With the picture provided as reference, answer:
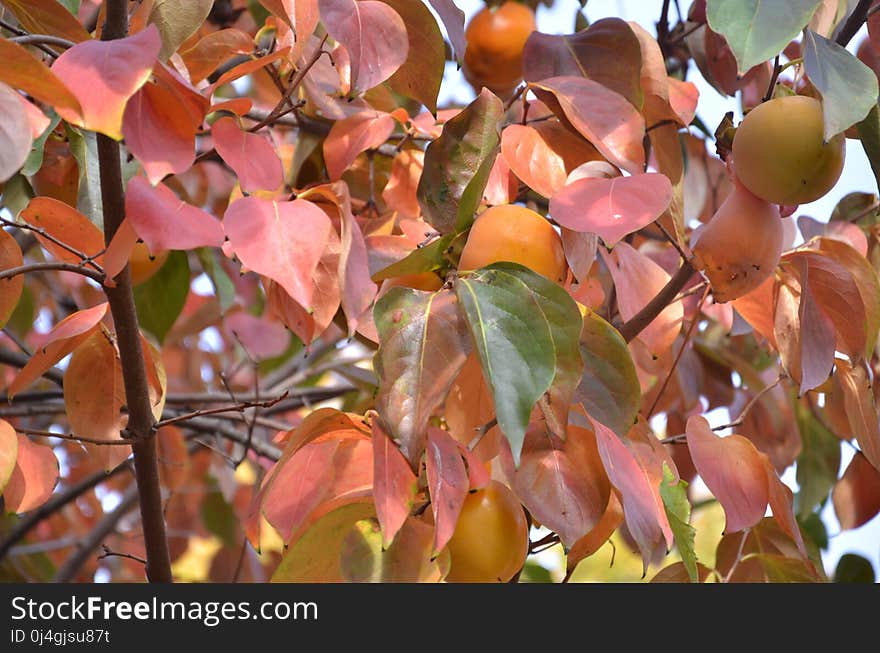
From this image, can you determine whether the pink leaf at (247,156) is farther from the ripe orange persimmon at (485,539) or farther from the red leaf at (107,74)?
the ripe orange persimmon at (485,539)

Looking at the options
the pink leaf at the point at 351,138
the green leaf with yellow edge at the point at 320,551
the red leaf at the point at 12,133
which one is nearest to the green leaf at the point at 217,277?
the pink leaf at the point at 351,138

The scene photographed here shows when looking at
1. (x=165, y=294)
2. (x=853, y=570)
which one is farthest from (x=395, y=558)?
(x=853, y=570)

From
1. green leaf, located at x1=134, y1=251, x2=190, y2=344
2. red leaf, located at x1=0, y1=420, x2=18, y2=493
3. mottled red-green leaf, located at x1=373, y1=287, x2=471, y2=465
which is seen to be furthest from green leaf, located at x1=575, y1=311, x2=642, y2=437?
green leaf, located at x1=134, y1=251, x2=190, y2=344

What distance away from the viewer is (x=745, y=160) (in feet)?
2.50

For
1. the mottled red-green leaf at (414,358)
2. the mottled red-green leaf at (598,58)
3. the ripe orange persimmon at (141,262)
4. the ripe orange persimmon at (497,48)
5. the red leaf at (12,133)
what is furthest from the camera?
the ripe orange persimmon at (497,48)

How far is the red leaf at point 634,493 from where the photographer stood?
0.71 m

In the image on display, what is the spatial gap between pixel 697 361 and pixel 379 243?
558 millimetres

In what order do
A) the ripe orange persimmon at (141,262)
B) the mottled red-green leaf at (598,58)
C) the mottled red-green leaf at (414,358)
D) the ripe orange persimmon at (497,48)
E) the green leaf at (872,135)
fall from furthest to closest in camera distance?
1. the ripe orange persimmon at (497,48)
2. the ripe orange persimmon at (141,262)
3. the mottled red-green leaf at (598,58)
4. the green leaf at (872,135)
5. the mottled red-green leaf at (414,358)

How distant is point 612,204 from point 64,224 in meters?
0.43

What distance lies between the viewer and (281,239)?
0.71m

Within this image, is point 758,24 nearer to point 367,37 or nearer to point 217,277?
point 367,37

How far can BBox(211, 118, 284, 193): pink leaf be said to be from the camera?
0.82 meters

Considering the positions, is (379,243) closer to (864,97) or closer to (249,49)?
(249,49)

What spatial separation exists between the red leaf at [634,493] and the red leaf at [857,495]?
498mm
